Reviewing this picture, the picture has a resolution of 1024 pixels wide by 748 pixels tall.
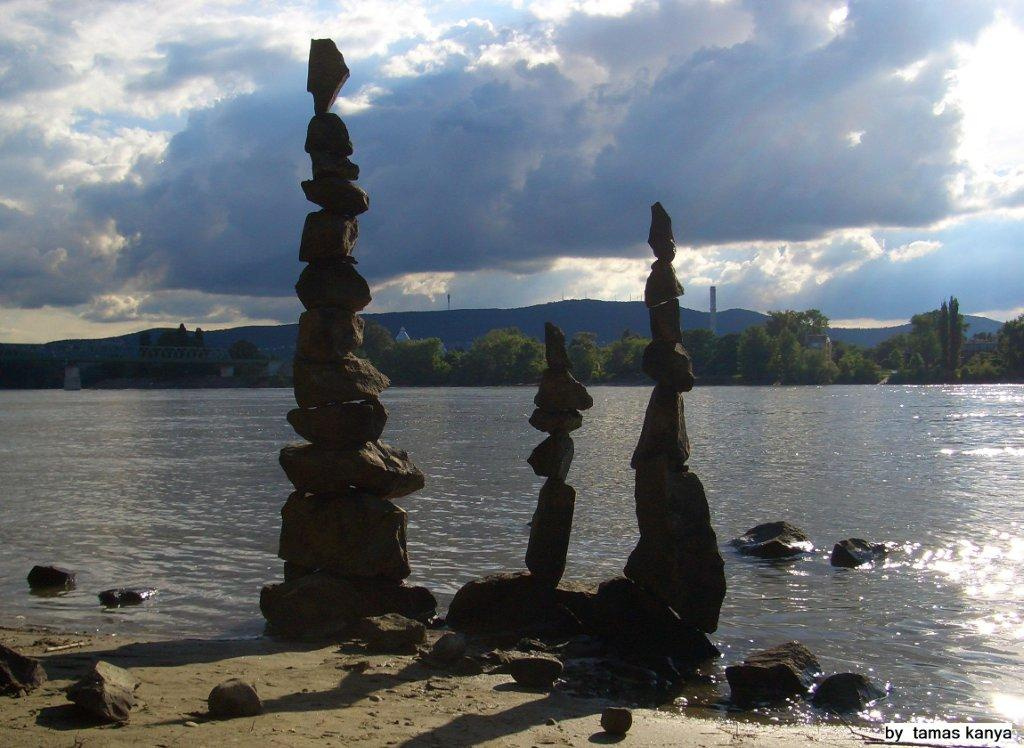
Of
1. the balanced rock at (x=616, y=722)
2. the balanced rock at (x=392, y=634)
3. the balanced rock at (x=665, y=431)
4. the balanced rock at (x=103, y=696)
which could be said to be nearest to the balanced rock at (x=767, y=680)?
the balanced rock at (x=616, y=722)

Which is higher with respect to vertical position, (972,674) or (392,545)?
(392,545)

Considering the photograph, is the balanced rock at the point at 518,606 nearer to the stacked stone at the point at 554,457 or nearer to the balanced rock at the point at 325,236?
the stacked stone at the point at 554,457

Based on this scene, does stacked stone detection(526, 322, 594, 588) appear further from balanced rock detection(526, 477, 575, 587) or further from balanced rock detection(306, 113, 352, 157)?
balanced rock detection(306, 113, 352, 157)

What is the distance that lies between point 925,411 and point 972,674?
106 m

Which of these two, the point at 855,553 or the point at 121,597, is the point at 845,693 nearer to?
the point at 855,553

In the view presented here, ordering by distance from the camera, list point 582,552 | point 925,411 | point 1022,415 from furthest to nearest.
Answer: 1. point 925,411
2. point 1022,415
3. point 582,552

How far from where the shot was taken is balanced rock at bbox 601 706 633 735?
34.9 feet

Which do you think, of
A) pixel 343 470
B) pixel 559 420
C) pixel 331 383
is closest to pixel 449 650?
pixel 343 470

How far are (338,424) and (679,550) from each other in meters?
5.58

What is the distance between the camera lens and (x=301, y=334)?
16.4 meters

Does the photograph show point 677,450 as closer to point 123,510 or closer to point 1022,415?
point 123,510

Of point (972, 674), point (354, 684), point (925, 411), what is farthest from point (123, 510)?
point (925, 411)

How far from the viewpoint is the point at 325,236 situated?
16.2 metres

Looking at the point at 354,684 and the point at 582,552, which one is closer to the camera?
the point at 354,684
